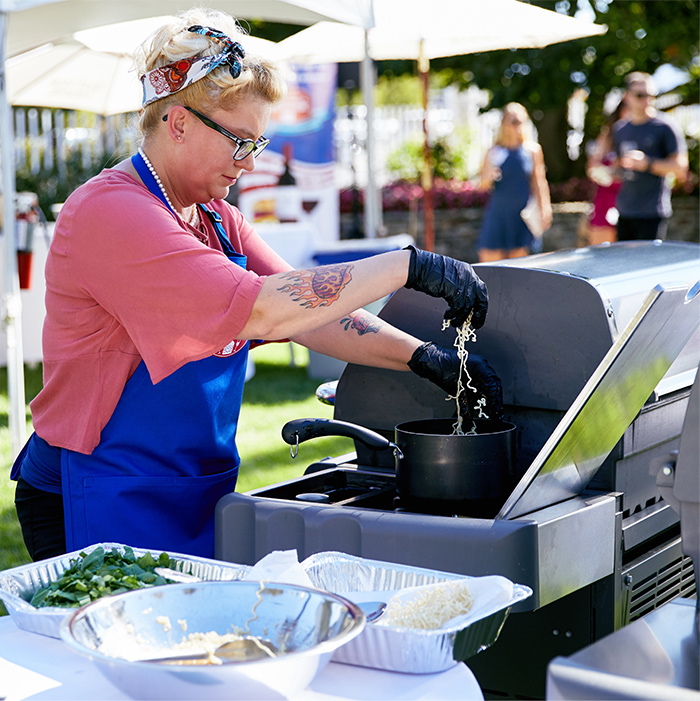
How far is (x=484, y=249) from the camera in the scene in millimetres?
8203

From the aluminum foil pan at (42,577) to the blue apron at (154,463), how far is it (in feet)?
0.96

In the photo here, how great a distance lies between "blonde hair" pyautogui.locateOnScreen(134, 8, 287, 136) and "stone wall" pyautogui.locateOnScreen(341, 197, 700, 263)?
10.7 metres

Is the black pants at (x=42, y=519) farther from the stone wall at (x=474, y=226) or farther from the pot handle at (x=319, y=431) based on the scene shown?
the stone wall at (x=474, y=226)

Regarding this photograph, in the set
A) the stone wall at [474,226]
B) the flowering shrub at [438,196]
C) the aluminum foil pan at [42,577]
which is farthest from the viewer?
the flowering shrub at [438,196]

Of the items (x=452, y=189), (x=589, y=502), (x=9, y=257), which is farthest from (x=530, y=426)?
(x=452, y=189)

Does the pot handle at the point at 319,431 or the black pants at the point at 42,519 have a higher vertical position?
the pot handle at the point at 319,431

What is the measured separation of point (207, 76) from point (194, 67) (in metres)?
0.03

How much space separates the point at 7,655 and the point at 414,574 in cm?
53

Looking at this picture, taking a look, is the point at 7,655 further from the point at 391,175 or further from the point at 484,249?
the point at 391,175

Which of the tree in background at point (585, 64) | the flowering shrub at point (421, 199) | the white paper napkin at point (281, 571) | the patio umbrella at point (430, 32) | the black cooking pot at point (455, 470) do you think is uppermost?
the tree in background at point (585, 64)

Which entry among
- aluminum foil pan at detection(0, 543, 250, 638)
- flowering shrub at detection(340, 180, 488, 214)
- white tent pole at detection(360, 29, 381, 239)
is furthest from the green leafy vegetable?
flowering shrub at detection(340, 180, 488, 214)

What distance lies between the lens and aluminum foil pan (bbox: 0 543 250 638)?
118 centimetres

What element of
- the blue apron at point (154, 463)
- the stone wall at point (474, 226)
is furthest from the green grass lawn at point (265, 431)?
the stone wall at point (474, 226)

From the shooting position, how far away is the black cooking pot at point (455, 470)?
1.47 metres
